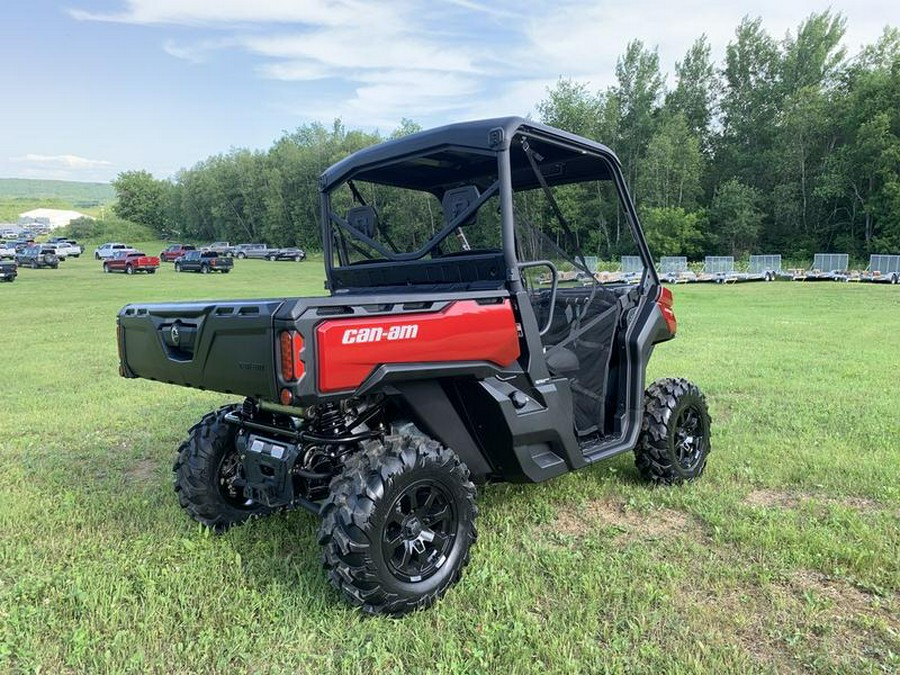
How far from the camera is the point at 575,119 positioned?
39.0 meters

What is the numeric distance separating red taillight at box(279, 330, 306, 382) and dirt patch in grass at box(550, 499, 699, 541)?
76.7 inches

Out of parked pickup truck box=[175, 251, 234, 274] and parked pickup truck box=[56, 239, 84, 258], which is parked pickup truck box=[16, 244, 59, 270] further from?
parked pickup truck box=[56, 239, 84, 258]

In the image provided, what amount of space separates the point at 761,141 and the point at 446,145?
5412cm

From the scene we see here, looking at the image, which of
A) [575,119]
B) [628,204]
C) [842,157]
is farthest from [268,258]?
[628,204]

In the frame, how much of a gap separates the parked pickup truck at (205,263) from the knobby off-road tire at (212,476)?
40.9 m

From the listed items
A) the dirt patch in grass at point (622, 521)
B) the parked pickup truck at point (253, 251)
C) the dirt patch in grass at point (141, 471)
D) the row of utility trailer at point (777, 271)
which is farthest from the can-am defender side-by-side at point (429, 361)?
the parked pickup truck at point (253, 251)

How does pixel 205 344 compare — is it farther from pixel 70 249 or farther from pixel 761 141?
pixel 70 249

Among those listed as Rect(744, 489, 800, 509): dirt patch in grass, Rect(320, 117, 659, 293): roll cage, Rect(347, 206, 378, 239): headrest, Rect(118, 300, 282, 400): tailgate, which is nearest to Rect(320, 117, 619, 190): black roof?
Rect(320, 117, 659, 293): roll cage

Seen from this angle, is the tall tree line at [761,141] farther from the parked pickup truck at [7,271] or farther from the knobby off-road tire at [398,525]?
the knobby off-road tire at [398,525]

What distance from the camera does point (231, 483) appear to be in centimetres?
373

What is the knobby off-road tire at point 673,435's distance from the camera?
13.8 feet

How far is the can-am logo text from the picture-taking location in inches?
98.3

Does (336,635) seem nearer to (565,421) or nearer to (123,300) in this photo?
(565,421)

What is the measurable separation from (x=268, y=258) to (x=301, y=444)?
62.8 m
